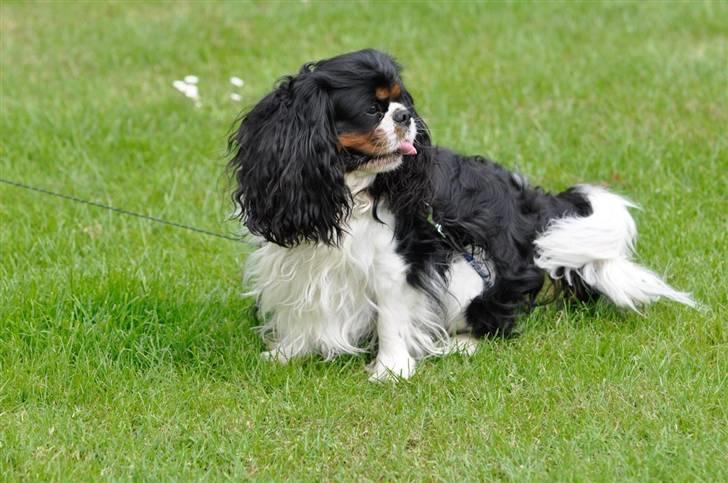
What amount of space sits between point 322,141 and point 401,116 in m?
0.30

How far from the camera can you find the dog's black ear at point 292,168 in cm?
416

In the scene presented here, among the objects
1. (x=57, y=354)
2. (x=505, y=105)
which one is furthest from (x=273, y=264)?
(x=505, y=105)

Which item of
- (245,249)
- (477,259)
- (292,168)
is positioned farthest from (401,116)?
(245,249)

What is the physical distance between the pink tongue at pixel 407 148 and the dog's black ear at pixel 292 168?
236 mm

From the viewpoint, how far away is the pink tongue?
4204 millimetres

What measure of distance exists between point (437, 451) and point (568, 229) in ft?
4.79

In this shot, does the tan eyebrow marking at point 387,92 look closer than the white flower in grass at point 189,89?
Yes

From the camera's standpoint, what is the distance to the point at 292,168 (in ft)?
13.8

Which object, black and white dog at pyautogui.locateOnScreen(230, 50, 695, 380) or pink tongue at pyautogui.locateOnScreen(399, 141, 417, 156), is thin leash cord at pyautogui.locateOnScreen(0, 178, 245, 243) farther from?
pink tongue at pyautogui.locateOnScreen(399, 141, 417, 156)

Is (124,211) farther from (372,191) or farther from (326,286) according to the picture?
(372,191)

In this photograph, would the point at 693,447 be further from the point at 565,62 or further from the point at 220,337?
the point at 565,62

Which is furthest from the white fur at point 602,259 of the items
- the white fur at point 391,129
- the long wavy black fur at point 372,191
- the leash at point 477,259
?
the white fur at point 391,129

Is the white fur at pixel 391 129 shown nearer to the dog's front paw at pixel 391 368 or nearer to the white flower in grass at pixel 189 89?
the dog's front paw at pixel 391 368

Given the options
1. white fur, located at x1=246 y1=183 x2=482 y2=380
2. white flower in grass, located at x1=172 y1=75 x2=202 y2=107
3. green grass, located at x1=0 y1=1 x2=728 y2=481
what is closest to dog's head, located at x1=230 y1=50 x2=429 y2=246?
white fur, located at x1=246 y1=183 x2=482 y2=380
